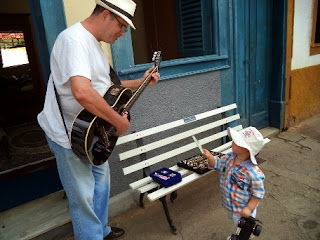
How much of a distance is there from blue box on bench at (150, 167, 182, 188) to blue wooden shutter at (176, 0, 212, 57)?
6.24 feet

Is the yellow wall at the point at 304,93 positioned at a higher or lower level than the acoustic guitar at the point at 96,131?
lower

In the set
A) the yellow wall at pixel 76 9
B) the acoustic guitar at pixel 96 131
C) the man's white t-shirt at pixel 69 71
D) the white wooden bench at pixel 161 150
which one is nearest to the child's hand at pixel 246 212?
the white wooden bench at pixel 161 150

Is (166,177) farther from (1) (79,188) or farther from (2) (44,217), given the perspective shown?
(2) (44,217)

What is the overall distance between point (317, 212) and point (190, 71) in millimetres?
2002

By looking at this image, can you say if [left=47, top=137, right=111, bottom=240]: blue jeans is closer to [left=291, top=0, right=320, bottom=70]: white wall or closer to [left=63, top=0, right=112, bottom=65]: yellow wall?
[left=63, top=0, right=112, bottom=65]: yellow wall

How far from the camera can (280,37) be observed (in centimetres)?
430

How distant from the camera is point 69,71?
5.10 feet

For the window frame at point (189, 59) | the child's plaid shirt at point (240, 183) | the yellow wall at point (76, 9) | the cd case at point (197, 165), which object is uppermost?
the yellow wall at point (76, 9)

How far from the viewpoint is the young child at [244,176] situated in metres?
1.77

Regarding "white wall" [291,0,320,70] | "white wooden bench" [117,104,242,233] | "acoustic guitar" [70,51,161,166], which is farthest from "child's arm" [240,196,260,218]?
"white wall" [291,0,320,70]

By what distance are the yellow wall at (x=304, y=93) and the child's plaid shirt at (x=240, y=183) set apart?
3.28 m

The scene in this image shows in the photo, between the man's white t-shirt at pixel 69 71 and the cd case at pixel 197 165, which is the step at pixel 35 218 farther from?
the cd case at pixel 197 165

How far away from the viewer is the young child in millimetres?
1769

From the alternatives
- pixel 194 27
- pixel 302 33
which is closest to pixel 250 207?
pixel 194 27
